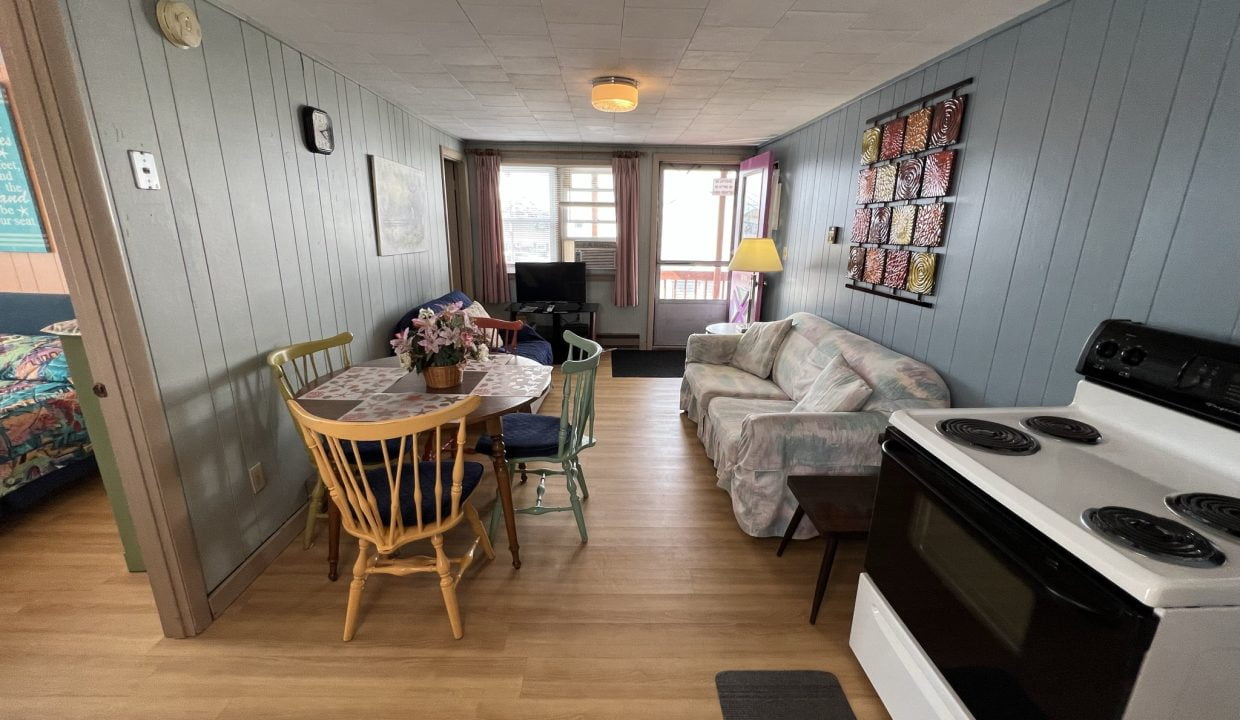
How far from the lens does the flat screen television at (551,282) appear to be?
5547mm

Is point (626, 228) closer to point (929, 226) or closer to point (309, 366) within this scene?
point (929, 226)

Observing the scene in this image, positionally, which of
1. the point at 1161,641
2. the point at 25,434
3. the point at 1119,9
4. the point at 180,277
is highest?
the point at 1119,9

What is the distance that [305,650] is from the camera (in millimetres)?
1736

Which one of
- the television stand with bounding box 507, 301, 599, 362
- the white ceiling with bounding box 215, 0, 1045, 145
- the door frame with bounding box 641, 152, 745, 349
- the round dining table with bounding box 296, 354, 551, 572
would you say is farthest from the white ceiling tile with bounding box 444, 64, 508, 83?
the door frame with bounding box 641, 152, 745, 349

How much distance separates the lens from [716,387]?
322 centimetres

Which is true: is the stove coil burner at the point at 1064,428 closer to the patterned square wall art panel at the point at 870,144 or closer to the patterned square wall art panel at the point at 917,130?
the patterned square wall art panel at the point at 917,130

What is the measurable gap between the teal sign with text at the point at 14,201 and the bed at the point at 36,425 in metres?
0.71

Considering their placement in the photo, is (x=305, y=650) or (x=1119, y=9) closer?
(x=1119, y=9)

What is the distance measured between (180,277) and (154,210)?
228 millimetres

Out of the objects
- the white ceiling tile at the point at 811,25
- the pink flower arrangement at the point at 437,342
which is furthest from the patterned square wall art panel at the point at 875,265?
the pink flower arrangement at the point at 437,342

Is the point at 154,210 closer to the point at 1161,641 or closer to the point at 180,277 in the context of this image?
the point at 180,277

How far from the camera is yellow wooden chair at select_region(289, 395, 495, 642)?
152 cm

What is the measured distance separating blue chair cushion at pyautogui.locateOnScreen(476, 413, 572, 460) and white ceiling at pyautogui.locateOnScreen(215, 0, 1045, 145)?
68.6 inches

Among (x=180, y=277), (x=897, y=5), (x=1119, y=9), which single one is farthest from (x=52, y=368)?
(x=1119, y=9)
